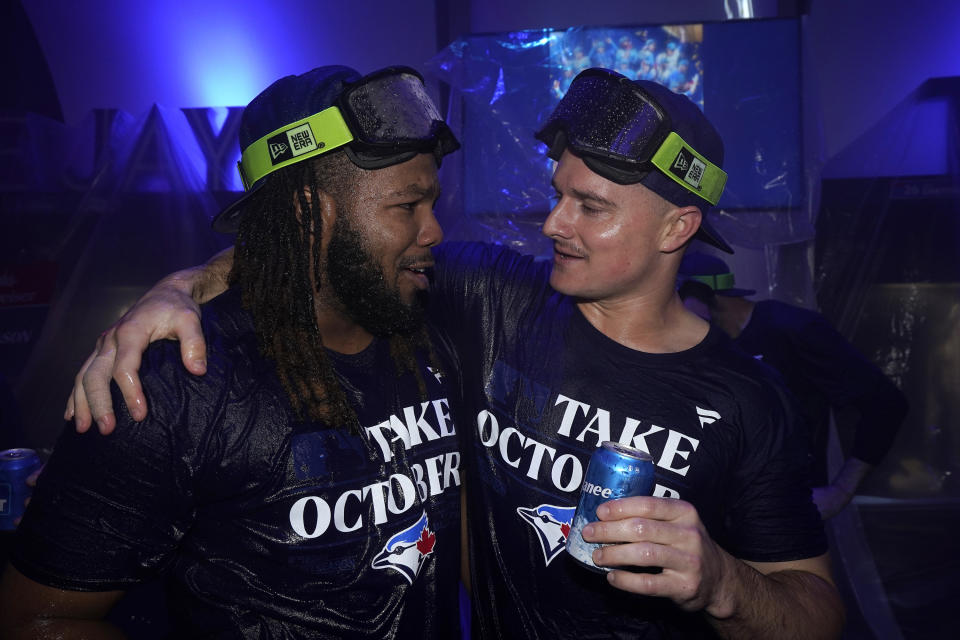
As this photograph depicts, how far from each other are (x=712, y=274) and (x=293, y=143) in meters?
2.74

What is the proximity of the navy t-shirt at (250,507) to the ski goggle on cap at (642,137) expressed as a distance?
85 centimetres

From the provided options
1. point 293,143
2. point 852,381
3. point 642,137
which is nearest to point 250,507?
point 293,143

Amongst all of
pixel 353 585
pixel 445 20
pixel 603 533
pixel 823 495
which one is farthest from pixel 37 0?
pixel 823 495

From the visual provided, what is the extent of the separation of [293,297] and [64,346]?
3.57 m

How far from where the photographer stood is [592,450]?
161 centimetres

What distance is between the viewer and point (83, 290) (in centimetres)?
430

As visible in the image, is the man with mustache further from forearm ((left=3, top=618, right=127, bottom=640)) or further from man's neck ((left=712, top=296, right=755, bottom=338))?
man's neck ((left=712, top=296, right=755, bottom=338))

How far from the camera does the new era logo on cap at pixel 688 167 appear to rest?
1768 mm

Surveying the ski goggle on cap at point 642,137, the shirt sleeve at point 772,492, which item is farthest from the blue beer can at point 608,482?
the ski goggle on cap at point 642,137

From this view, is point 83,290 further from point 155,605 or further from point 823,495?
point 823,495

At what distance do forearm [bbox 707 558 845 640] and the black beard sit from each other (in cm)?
94

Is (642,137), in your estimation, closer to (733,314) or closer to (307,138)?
(307,138)

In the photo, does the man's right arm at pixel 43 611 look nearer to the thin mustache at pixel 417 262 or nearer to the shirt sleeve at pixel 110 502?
the shirt sleeve at pixel 110 502

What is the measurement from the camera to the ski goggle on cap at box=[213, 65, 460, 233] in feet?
5.23
